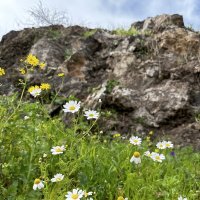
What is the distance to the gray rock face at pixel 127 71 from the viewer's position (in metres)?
5.98

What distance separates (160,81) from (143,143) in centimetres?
160

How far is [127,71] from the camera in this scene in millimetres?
6809

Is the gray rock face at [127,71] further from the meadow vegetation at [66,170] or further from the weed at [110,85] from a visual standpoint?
the meadow vegetation at [66,170]

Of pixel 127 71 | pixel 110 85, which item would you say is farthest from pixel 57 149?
pixel 127 71

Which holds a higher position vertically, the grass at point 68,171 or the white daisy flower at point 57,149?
the white daisy flower at point 57,149

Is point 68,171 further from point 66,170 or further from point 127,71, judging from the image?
point 127,71

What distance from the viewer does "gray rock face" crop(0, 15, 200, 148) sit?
5980 millimetres

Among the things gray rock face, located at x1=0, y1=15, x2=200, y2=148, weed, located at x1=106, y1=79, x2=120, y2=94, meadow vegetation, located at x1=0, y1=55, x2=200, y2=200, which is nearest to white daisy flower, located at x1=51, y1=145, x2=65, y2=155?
meadow vegetation, located at x1=0, y1=55, x2=200, y2=200

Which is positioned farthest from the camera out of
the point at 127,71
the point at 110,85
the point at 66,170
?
the point at 127,71

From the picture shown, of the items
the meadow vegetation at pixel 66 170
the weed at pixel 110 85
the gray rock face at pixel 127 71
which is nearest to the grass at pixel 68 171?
the meadow vegetation at pixel 66 170

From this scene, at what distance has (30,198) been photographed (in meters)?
2.72

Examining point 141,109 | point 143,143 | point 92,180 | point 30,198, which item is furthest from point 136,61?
point 30,198

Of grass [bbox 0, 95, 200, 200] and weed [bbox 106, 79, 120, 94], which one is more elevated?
weed [bbox 106, 79, 120, 94]

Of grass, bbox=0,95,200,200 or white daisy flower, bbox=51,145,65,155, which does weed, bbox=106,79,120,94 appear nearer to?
grass, bbox=0,95,200,200
